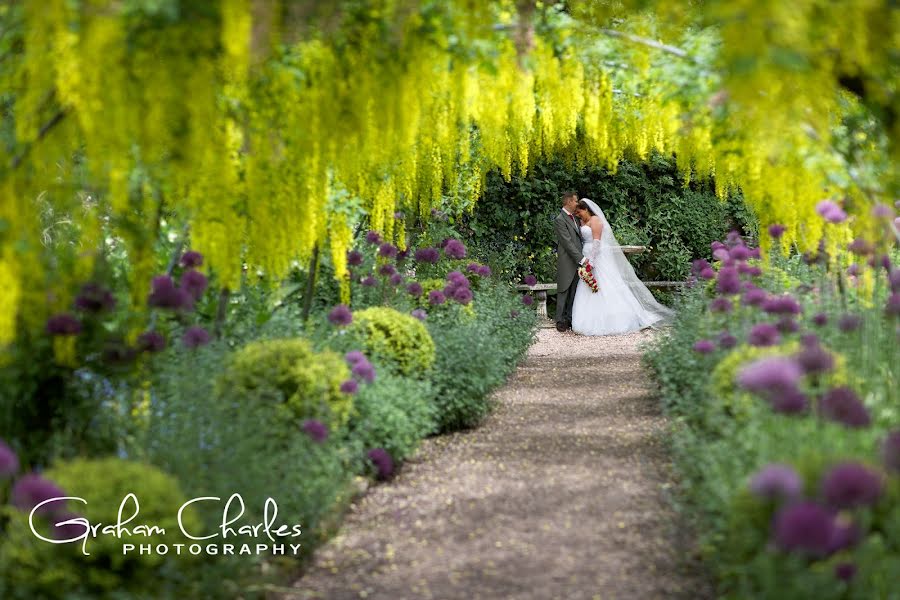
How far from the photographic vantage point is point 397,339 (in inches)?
253

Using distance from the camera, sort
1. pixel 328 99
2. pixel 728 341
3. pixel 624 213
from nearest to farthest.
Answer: pixel 328 99 → pixel 728 341 → pixel 624 213

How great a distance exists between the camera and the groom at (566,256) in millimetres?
12312

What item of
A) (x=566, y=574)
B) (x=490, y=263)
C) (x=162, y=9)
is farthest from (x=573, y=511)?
(x=490, y=263)

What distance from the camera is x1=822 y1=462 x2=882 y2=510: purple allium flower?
91.4 inches

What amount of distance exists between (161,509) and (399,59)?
2519mm

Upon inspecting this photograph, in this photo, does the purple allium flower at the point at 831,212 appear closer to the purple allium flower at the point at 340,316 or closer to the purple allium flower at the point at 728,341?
the purple allium flower at the point at 728,341

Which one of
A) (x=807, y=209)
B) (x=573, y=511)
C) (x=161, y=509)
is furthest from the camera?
(x=807, y=209)

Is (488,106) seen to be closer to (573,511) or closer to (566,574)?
(573,511)

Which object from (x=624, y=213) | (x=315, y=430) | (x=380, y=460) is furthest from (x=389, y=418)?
(x=624, y=213)

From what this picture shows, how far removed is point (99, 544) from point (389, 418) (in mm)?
2424

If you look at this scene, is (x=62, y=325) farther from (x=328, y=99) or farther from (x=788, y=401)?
(x=788, y=401)

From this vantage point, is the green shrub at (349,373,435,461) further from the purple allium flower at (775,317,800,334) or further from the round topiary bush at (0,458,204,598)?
the purple allium flower at (775,317,800,334)

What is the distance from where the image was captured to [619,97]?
8.16 m

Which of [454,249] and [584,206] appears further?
[584,206]
